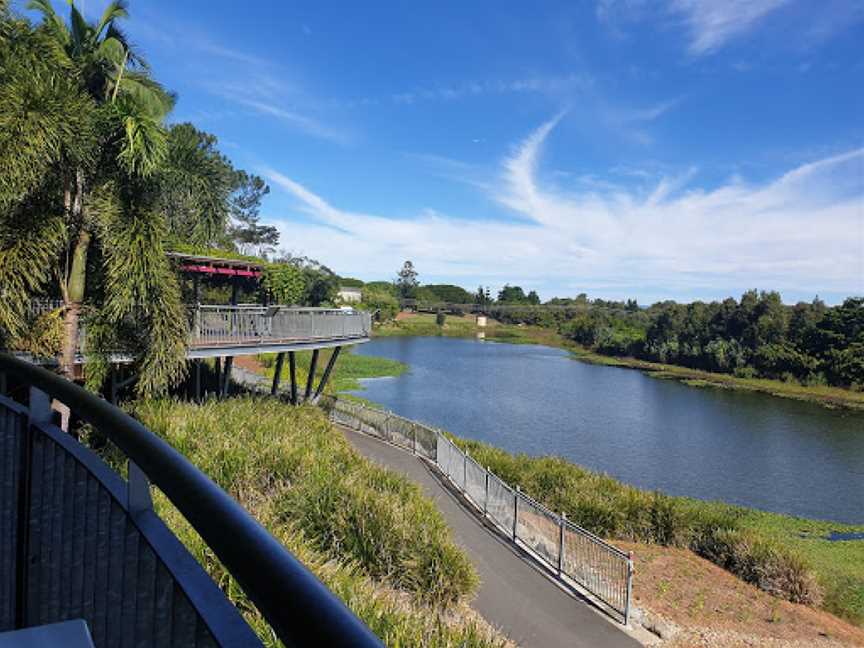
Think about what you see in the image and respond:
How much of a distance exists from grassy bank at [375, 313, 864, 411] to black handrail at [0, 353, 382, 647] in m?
56.4

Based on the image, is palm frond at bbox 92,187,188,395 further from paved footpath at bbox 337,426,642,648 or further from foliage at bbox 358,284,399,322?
foliage at bbox 358,284,399,322

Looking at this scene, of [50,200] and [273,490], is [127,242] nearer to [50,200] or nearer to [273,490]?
[50,200]

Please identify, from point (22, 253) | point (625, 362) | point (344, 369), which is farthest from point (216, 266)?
point (625, 362)

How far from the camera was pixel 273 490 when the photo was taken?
29.8 feet

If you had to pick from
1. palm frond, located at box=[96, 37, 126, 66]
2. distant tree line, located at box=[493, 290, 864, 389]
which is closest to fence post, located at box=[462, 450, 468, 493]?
palm frond, located at box=[96, 37, 126, 66]

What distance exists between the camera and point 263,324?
15562 millimetres

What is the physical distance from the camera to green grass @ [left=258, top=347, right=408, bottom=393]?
4025cm

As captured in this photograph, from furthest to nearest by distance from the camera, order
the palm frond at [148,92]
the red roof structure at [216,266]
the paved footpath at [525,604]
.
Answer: the red roof structure at [216,266] < the palm frond at [148,92] < the paved footpath at [525,604]

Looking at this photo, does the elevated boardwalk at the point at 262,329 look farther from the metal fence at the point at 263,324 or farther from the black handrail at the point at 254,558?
the black handrail at the point at 254,558

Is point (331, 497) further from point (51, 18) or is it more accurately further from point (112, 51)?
point (51, 18)

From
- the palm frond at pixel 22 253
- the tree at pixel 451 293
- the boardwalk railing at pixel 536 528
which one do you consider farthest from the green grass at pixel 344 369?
the tree at pixel 451 293

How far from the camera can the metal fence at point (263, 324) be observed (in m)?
13.9

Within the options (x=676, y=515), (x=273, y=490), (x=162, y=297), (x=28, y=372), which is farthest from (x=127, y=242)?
(x=676, y=515)

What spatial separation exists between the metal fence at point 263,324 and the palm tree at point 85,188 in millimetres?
2379
